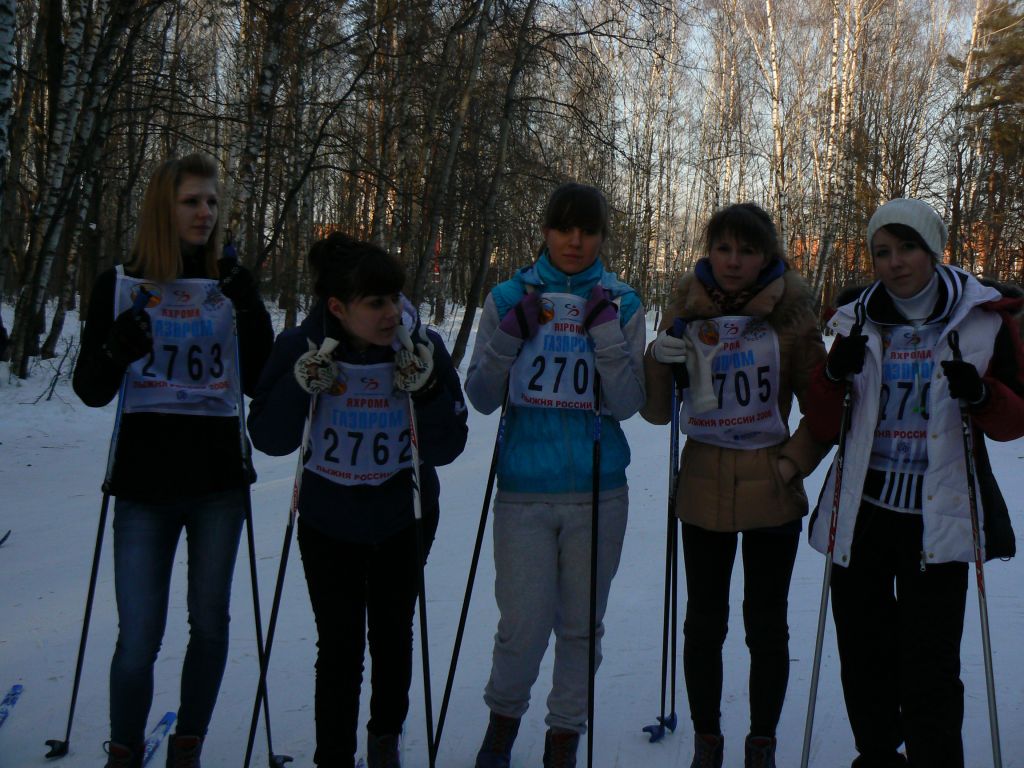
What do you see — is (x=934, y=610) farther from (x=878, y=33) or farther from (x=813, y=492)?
(x=878, y=33)

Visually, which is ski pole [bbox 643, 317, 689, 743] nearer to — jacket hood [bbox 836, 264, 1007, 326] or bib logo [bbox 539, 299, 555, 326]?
bib logo [bbox 539, 299, 555, 326]

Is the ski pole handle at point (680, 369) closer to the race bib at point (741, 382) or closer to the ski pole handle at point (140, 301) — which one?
the race bib at point (741, 382)

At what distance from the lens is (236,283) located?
110 inches

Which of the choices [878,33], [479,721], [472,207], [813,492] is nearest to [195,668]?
[479,721]

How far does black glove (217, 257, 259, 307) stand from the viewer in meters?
2.78

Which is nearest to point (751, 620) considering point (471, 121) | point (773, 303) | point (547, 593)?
point (547, 593)

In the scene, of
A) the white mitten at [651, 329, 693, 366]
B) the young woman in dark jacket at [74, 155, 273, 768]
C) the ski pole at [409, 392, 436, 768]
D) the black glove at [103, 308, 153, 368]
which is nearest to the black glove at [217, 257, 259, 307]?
the young woman in dark jacket at [74, 155, 273, 768]

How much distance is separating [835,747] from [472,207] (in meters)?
12.8

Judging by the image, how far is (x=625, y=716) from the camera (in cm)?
326

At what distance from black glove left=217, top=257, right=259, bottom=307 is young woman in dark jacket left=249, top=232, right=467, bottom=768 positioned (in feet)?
0.69

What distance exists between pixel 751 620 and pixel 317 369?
151 cm

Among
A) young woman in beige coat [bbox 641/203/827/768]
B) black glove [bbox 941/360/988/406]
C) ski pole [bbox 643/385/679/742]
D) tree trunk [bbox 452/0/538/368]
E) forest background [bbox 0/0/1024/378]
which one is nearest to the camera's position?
black glove [bbox 941/360/988/406]

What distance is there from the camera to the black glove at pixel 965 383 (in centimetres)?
244

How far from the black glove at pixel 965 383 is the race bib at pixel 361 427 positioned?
1.53 m
